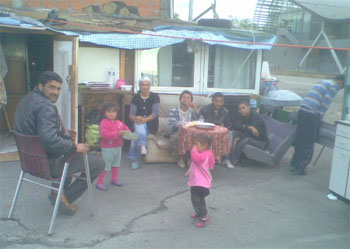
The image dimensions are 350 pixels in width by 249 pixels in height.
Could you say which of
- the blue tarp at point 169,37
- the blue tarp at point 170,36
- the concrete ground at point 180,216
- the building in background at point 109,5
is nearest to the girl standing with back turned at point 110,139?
the concrete ground at point 180,216

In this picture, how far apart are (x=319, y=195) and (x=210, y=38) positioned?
3.90 meters

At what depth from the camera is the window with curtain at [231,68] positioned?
8.59 m

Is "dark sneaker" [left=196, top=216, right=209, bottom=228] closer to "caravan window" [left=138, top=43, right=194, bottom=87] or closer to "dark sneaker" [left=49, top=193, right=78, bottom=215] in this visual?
"dark sneaker" [left=49, top=193, right=78, bottom=215]

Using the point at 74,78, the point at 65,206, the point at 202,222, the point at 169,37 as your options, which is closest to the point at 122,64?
the point at 169,37

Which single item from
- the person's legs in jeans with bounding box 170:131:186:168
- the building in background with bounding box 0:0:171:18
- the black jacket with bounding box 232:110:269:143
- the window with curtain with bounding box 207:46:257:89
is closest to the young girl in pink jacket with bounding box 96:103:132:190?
the person's legs in jeans with bounding box 170:131:186:168

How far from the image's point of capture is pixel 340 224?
4.45 meters

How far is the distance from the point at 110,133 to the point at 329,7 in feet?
128

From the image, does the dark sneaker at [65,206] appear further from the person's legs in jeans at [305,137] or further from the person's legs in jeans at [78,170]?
the person's legs in jeans at [305,137]

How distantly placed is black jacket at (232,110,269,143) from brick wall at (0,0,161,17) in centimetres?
509

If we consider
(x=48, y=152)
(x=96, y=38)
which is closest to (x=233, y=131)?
(x=96, y=38)

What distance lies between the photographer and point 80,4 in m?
10.1

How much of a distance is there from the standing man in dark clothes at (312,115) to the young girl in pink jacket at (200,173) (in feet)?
8.65

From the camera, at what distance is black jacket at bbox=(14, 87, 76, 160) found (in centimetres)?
363

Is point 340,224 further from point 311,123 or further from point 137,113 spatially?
point 137,113
